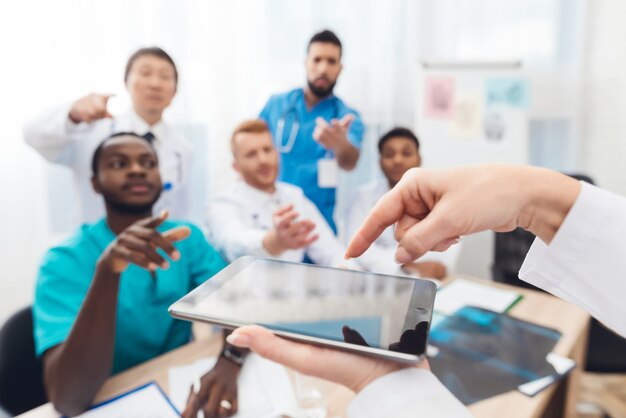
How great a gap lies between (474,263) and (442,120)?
0.68 meters

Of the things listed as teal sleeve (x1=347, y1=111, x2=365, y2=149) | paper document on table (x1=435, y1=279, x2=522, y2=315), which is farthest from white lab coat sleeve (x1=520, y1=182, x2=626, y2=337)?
teal sleeve (x1=347, y1=111, x2=365, y2=149)

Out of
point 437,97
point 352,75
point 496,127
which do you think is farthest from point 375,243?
point 496,127

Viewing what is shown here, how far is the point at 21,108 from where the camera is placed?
143cm

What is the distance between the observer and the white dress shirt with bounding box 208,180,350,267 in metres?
1.28

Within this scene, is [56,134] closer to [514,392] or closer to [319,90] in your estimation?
[319,90]

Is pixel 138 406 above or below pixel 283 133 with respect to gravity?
below

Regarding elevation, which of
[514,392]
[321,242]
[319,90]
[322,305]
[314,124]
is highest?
[319,90]

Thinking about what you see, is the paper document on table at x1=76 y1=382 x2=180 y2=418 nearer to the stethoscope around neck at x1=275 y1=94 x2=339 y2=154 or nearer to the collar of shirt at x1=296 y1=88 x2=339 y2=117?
the stethoscope around neck at x1=275 y1=94 x2=339 y2=154

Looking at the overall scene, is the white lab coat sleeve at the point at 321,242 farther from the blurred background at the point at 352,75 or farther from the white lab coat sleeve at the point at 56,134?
the white lab coat sleeve at the point at 56,134

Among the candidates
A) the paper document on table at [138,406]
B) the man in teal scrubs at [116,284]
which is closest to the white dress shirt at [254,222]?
the man in teal scrubs at [116,284]

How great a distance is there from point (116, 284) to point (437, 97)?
66.4 inches

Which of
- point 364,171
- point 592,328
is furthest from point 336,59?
point 592,328

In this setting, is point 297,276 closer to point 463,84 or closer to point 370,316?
point 370,316

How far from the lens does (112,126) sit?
1.20 meters
